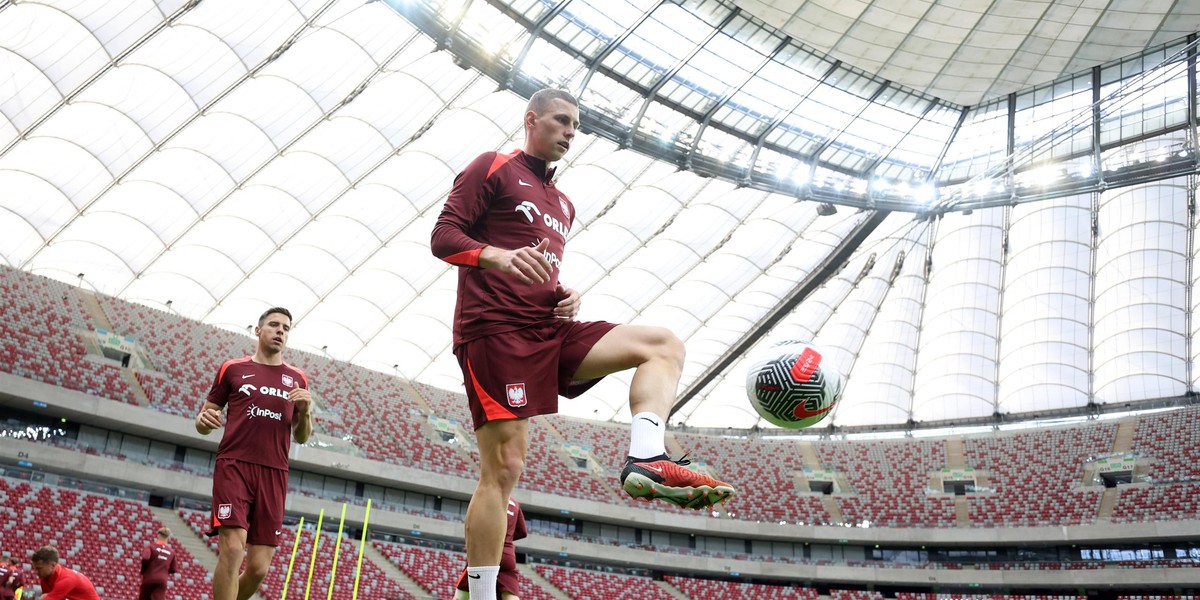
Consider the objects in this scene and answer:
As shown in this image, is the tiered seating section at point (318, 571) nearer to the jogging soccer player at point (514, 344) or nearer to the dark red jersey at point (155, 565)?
the dark red jersey at point (155, 565)

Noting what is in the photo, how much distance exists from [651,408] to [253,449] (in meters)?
4.30

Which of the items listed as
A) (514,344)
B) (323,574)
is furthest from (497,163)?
(323,574)

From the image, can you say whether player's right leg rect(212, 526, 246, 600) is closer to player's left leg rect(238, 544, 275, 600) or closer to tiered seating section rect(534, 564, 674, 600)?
player's left leg rect(238, 544, 275, 600)

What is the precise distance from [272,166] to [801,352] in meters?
28.5

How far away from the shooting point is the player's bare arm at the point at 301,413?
7204 mm

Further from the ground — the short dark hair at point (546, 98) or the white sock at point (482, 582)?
the short dark hair at point (546, 98)

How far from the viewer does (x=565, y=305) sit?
4.47m

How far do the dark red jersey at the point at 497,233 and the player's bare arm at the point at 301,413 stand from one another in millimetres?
3275

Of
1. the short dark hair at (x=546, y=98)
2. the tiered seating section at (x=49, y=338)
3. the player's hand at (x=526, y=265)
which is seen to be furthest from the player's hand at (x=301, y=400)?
the tiered seating section at (x=49, y=338)

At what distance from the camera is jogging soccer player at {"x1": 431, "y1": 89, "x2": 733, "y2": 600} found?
413 centimetres

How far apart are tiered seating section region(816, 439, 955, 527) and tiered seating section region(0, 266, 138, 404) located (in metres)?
36.5

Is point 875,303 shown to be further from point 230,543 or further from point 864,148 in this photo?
point 230,543

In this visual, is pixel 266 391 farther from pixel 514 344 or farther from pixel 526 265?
pixel 526 265

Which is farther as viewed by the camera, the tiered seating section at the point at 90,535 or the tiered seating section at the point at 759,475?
the tiered seating section at the point at 759,475
